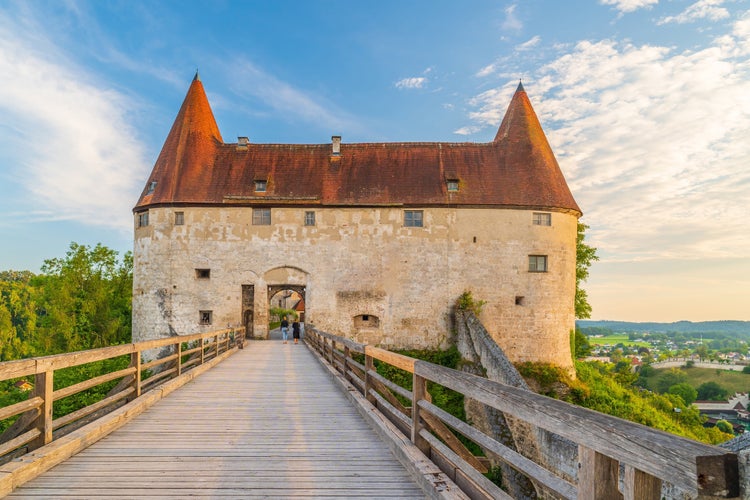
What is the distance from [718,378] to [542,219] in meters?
84.0

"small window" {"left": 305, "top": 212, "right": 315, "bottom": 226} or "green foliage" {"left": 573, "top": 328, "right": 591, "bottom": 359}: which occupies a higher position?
"small window" {"left": 305, "top": 212, "right": 315, "bottom": 226}

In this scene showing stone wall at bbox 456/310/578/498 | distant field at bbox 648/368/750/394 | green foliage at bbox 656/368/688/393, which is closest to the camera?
stone wall at bbox 456/310/578/498

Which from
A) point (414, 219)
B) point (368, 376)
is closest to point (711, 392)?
point (414, 219)

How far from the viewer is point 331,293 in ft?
73.4

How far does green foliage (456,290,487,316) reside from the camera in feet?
71.0

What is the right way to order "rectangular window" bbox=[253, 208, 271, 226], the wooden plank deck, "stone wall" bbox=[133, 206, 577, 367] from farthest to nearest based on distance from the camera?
"rectangular window" bbox=[253, 208, 271, 226] < "stone wall" bbox=[133, 206, 577, 367] < the wooden plank deck

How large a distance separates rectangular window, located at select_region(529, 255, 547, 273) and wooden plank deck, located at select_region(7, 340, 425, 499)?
1696 centimetres

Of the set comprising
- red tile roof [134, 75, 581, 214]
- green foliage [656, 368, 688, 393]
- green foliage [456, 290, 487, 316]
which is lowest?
green foliage [656, 368, 688, 393]

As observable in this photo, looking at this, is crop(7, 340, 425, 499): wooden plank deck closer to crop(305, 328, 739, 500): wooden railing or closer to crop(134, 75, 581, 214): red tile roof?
crop(305, 328, 739, 500): wooden railing

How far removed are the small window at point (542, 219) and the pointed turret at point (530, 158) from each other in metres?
0.51

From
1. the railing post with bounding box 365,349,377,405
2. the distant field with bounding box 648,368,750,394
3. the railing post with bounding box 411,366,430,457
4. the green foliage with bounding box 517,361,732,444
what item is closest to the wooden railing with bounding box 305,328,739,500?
the railing post with bounding box 411,366,430,457

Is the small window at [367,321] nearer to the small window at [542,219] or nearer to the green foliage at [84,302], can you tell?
the small window at [542,219]

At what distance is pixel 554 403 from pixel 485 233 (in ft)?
67.1

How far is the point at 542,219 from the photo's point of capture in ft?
73.0
